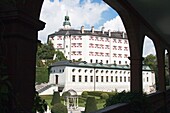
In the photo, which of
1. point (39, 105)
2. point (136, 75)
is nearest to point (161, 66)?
point (136, 75)

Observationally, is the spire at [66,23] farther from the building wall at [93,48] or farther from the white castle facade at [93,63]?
the building wall at [93,48]

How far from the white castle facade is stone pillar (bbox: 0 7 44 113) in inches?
1238

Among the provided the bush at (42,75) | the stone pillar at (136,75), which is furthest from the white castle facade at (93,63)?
the stone pillar at (136,75)

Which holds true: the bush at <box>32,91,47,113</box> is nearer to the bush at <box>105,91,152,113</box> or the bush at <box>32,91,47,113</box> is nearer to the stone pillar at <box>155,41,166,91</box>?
the bush at <box>105,91,152,113</box>

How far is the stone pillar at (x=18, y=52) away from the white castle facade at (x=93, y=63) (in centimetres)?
3145

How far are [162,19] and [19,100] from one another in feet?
16.9

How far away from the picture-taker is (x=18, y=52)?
195cm

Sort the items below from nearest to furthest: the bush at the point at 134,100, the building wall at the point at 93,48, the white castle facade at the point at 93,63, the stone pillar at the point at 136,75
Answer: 1. the bush at the point at 134,100
2. the stone pillar at the point at 136,75
3. the white castle facade at the point at 93,63
4. the building wall at the point at 93,48

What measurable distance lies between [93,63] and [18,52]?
36042 millimetres

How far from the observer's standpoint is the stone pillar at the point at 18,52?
1895mm

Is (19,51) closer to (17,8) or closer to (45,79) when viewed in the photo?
(17,8)

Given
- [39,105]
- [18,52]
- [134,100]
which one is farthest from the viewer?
[134,100]

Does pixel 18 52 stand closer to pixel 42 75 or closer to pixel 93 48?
pixel 42 75

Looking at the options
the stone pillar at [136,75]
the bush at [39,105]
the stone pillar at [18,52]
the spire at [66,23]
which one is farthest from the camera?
the spire at [66,23]
